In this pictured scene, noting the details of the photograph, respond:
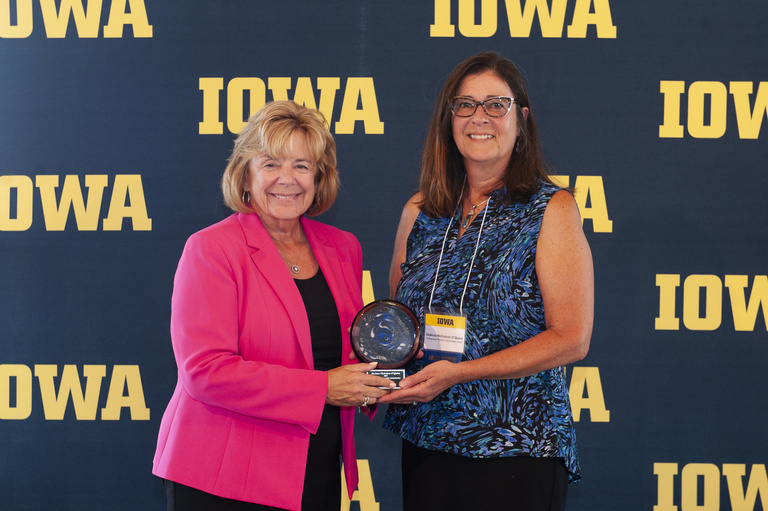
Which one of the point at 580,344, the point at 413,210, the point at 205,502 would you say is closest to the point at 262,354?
the point at 205,502

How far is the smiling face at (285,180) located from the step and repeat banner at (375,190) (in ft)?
3.87

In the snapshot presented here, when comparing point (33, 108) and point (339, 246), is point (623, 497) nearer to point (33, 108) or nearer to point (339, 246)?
point (339, 246)

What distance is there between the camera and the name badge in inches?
60.4

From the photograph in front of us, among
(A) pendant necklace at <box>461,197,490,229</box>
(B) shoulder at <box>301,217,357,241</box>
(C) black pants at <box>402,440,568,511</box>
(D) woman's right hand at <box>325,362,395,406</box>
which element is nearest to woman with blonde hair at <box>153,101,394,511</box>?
(D) woman's right hand at <box>325,362,395,406</box>

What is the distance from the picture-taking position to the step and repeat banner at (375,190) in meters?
2.77

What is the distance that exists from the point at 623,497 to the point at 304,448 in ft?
5.99

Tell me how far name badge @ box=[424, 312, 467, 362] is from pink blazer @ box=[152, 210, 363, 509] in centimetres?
27

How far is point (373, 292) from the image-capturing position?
9.43 feet

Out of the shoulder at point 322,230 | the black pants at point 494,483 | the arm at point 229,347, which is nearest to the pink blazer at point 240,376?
the arm at point 229,347

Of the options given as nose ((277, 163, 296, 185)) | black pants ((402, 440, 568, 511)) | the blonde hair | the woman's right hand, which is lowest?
black pants ((402, 440, 568, 511))

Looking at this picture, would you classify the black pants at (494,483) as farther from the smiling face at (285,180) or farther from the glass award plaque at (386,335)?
the smiling face at (285,180)

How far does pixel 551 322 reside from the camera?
5.01 ft

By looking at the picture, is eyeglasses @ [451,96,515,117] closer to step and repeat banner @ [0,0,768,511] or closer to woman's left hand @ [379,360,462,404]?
woman's left hand @ [379,360,462,404]

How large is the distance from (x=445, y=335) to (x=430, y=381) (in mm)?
129
